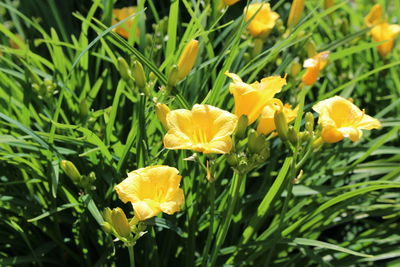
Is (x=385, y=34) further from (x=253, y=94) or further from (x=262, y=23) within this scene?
(x=253, y=94)

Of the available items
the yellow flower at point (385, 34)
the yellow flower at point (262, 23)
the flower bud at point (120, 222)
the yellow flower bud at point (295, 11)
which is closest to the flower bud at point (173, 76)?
the flower bud at point (120, 222)

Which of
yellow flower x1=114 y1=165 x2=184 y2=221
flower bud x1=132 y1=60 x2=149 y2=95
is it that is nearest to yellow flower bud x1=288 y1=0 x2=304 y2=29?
flower bud x1=132 y1=60 x2=149 y2=95

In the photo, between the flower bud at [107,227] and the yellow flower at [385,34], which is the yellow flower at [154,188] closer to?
the flower bud at [107,227]

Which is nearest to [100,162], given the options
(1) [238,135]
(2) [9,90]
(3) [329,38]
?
(2) [9,90]

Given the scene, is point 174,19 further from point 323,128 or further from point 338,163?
point 338,163

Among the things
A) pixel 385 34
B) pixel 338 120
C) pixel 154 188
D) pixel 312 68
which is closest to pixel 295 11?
pixel 312 68
